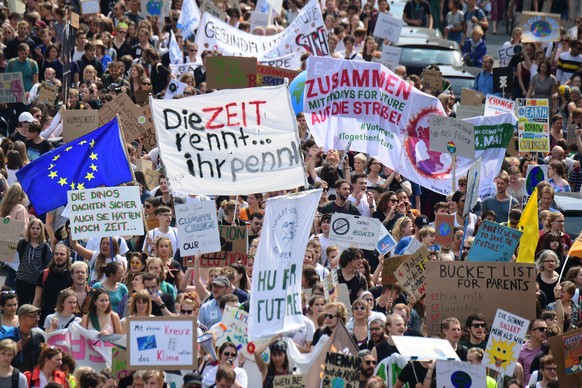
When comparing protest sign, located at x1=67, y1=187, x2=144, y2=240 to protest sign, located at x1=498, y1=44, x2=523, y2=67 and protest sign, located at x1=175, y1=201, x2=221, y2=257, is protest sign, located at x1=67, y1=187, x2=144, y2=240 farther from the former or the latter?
protest sign, located at x1=498, y1=44, x2=523, y2=67

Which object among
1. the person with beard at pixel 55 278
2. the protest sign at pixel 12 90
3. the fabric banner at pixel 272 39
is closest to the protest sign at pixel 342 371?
the person with beard at pixel 55 278

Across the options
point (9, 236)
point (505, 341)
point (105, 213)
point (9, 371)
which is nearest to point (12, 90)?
point (9, 236)

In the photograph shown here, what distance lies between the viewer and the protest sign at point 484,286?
1578cm

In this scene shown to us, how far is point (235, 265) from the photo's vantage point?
16.2 metres

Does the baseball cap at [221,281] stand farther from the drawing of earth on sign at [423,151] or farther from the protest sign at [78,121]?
the protest sign at [78,121]

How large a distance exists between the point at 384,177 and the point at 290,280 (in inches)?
260

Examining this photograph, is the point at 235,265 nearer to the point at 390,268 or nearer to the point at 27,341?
the point at 390,268

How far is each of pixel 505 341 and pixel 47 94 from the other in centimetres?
1080

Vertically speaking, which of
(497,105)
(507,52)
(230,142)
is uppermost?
(230,142)

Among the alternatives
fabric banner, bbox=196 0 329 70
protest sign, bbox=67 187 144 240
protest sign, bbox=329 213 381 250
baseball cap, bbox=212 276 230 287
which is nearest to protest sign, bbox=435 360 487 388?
baseball cap, bbox=212 276 230 287

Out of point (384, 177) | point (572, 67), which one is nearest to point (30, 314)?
point (384, 177)

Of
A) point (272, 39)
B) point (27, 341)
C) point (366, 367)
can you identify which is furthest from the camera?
point (272, 39)

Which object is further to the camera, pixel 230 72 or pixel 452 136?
pixel 230 72

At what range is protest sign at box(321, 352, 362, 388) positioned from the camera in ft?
43.6
